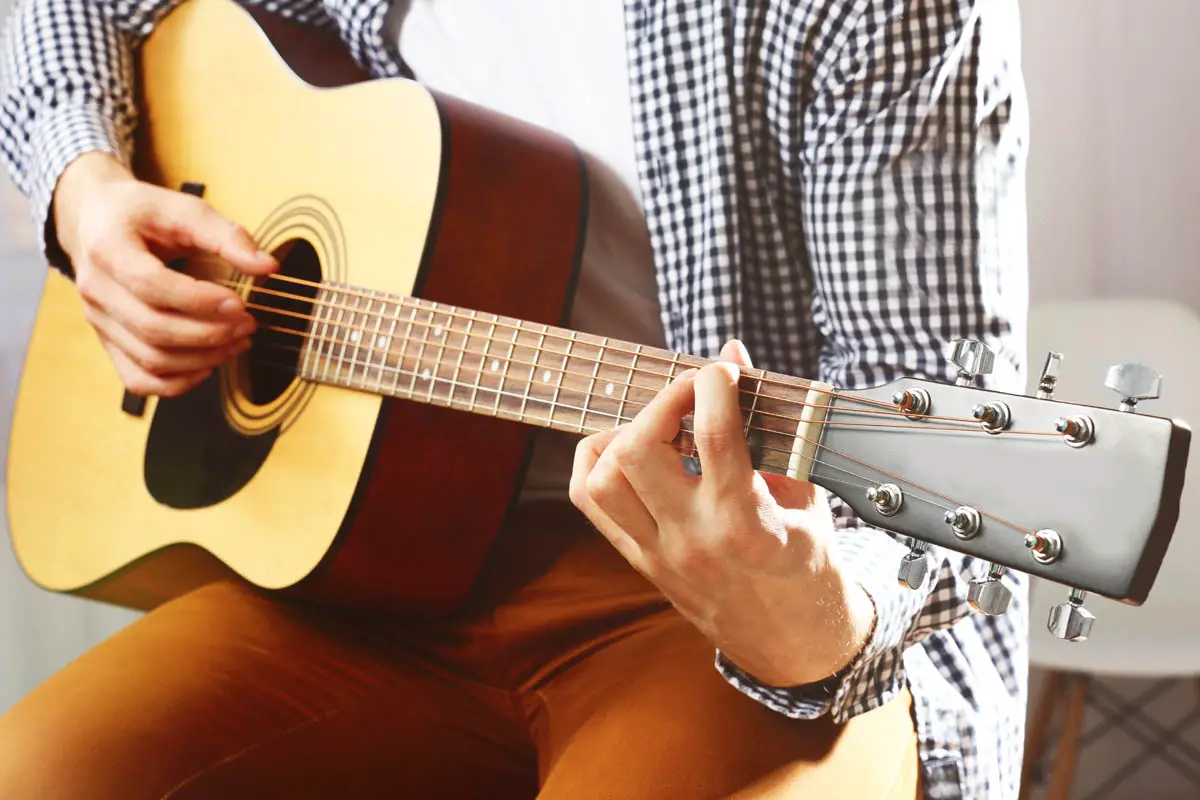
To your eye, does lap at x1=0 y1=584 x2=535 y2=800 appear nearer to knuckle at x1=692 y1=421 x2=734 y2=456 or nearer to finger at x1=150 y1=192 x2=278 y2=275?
finger at x1=150 y1=192 x2=278 y2=275

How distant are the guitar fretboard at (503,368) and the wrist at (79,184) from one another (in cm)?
32

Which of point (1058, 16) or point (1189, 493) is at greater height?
point (1058, 16)

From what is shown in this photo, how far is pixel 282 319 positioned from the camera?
0.93 meters

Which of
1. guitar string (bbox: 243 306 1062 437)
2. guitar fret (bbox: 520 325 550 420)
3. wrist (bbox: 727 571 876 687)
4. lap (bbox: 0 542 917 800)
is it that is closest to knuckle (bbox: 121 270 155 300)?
guitar string (bbox: 243 306 1062 437)

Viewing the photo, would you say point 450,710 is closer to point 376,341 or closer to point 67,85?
point 376,341

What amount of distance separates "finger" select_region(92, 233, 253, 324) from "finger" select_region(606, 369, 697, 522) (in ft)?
1.55

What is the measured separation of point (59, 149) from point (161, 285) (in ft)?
1.02

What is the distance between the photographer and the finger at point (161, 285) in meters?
0.89

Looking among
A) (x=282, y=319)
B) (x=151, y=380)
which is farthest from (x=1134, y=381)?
(x=151, y=380)

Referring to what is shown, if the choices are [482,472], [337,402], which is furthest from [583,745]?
[337,402]

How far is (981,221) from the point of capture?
764 mm

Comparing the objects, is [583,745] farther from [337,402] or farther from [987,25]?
[987,25]

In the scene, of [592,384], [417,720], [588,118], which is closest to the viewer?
[592,384]

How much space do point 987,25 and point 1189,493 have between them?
1.01 m
